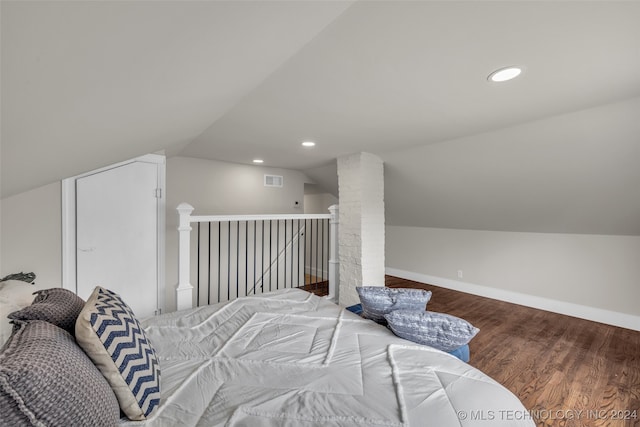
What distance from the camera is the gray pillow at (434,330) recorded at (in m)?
1.34

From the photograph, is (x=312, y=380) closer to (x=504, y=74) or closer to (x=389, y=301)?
(x=389, y=301)

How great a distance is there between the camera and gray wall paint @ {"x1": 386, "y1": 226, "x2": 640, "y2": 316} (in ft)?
10.1

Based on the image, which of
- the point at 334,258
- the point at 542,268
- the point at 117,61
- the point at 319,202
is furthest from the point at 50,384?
the point at 319,202

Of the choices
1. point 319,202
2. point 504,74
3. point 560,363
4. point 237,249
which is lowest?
point 560,363

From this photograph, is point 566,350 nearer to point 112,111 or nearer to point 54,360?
point 54,360

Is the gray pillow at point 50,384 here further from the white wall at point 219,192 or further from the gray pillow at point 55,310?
the white wall at point 219,192

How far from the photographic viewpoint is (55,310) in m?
0.94

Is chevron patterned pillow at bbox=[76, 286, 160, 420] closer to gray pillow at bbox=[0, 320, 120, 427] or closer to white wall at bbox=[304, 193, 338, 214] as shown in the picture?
gray pillow at bbox=[0, 320, 120, 427]

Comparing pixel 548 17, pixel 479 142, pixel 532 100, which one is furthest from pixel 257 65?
pixel 479 142

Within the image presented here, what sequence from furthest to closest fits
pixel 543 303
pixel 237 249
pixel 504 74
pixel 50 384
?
pixel 237 249 < pixel 543 303 < pixel 504 74 < pixel 50 384

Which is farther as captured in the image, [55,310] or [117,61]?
[55,310]

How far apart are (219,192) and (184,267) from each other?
2.04 m

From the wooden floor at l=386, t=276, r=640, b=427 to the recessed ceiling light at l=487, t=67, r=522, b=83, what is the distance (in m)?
2.13

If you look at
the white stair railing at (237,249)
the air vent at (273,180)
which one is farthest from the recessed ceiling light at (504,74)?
the air vent at (273,180)
